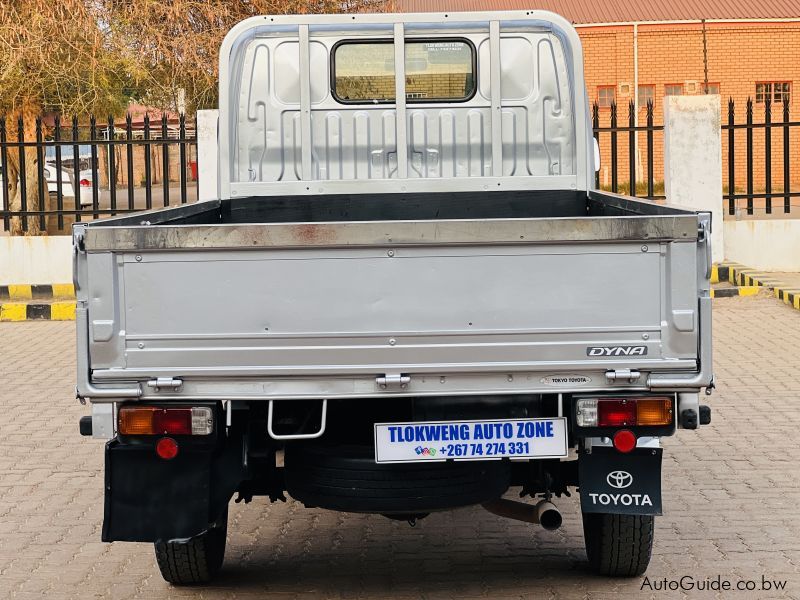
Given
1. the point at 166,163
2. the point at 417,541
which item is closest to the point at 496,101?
the point at 417,541

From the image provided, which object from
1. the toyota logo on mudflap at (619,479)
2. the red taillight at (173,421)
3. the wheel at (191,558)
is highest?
the red taillight at (173,421)

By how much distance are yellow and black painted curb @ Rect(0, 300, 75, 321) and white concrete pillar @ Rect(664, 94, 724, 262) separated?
713 centimetres

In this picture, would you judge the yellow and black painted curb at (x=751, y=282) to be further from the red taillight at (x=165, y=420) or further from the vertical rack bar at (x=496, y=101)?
the red taillight at (x=165, y=420)

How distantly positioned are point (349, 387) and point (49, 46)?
17074 millimetres

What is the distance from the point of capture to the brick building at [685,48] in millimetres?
37500

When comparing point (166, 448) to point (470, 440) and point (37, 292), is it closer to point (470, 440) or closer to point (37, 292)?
point (470, 440)

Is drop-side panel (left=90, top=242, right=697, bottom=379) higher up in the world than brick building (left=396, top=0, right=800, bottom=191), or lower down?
lower down

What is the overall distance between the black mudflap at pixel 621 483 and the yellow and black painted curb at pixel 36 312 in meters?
11.0

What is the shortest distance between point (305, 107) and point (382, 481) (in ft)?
9.29

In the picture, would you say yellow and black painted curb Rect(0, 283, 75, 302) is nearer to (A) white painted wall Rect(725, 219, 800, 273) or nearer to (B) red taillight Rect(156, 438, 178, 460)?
Answer: (A) white painted wall Rect(725, 219, 800, 273)

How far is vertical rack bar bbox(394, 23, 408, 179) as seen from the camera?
6930mm

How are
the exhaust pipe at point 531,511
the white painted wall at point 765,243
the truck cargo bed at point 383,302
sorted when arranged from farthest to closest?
the white painted wall at point 765,243 < the exhaust pipe at point 531,511 < the truck cargo bed at point 383,302

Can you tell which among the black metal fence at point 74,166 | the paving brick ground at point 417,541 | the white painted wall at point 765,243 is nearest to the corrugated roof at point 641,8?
the black metal fence at point 74,166
